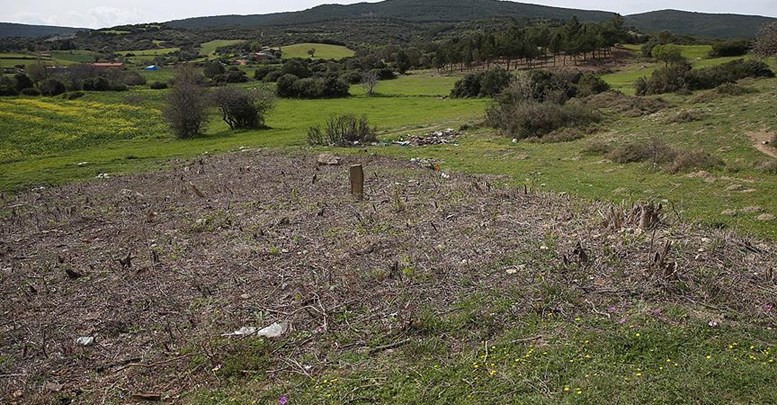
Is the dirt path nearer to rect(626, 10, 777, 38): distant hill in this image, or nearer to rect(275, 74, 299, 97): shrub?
rect(275, 74, 299, 97): shrub

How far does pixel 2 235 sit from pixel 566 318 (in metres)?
12.8

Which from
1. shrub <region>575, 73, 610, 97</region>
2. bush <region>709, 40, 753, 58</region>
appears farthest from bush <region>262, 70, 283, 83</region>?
bush <region>709, 40, 753, 58</region>

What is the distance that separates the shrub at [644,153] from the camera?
59.3ft

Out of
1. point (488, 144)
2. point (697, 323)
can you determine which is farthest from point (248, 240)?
point (488, 144)

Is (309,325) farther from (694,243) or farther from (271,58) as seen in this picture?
(271,58)

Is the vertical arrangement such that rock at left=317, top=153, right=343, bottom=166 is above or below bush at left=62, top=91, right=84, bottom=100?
below

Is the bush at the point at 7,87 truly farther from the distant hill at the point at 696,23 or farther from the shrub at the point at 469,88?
the distant hill at the point at 696,23

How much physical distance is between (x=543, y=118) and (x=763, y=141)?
10045 mm

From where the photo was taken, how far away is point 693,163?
658 inches

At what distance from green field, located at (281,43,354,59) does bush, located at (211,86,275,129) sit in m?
70.0

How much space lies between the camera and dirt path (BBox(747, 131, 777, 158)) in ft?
58.7

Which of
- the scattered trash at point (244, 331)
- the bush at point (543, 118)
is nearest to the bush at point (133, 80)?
the bush at point (543, 118)

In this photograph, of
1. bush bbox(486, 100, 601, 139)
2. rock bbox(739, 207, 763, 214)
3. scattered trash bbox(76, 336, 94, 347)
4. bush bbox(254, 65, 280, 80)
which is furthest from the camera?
bush bbox(254, 65, 280, 80)

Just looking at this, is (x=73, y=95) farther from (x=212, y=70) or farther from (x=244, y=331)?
(x=244, y=331)
